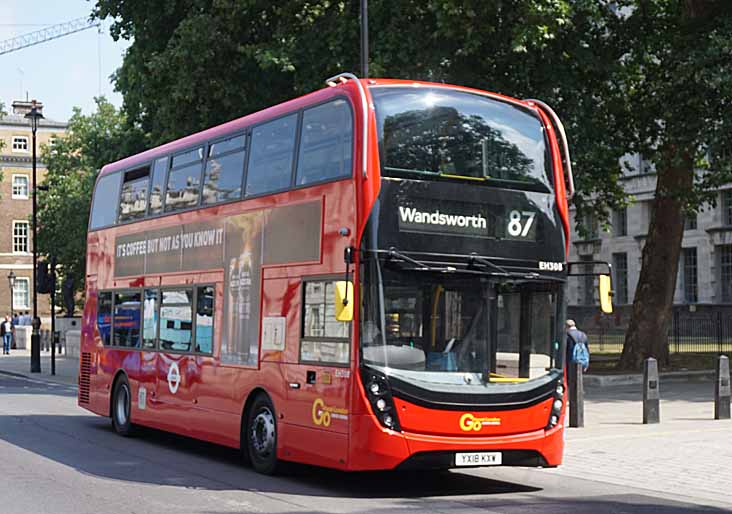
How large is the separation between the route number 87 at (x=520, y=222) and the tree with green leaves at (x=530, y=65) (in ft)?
40.7

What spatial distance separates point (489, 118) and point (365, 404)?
333 centimetres

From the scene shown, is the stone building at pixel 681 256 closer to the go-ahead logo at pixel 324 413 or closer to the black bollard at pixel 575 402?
the black bollard at pixel 575 402

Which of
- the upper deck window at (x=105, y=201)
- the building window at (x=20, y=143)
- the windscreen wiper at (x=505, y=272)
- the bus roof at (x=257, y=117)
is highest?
the building window at (x=20, y=143)

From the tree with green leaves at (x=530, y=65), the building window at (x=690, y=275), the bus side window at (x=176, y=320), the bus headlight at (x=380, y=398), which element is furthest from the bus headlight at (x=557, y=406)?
the building window at (x=690, y=275)

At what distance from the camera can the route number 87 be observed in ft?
39.7

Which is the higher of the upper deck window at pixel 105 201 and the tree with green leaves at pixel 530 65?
the tree with green leaves at pixel 530 65

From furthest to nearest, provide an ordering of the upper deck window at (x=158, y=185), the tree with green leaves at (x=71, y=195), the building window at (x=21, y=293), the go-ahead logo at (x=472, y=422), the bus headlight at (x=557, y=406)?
1. the building window at (x=21, y=293)
2. the tree with green leaves at (x=71, y=195)
3. the upper deck window at (x=158, y=185)
4. the bus headlight at (x=557, y=406)
5. the go-ahead logo at (x=472, y=422)

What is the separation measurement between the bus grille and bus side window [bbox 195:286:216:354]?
4884mm

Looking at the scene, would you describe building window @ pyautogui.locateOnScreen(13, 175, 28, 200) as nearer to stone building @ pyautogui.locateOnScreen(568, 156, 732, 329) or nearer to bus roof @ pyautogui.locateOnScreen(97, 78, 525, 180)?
stone building @ pyautogui.locateOnScreen(568, 156, 732, 329)

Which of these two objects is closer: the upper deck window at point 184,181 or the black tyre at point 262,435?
the black tyre at point 262,435

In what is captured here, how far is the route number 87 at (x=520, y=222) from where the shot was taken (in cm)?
1209

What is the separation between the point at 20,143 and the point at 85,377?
8096 cm

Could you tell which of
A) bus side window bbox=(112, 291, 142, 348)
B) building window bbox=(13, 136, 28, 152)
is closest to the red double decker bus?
bus side window bbox=(112, 291, 142, 348)

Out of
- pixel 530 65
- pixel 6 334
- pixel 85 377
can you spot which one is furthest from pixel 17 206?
pixel 85 377
